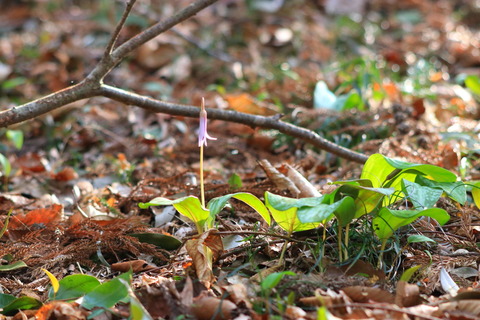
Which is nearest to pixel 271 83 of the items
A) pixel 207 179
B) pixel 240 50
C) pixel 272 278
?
pixel 240 50

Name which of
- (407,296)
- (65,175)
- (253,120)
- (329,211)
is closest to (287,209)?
(329,211)

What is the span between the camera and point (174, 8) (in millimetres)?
5395

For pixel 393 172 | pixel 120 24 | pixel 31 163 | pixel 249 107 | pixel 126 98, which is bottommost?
pixel 31 163

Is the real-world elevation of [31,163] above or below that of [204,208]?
below

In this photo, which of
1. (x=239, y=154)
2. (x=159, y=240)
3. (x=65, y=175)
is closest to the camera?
(x=159, y=240)

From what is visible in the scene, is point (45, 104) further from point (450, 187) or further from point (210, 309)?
point (450, 187)

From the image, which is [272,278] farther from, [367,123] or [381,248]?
[367,123]

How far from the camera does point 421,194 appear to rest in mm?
1552

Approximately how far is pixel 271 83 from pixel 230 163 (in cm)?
114

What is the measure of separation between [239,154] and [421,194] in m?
1.55

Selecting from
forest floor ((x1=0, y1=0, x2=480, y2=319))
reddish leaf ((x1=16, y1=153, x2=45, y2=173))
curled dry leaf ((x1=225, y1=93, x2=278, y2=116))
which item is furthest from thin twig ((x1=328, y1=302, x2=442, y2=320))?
reddish leaf ((x1=16, y1=153, x2=45, y2=173))

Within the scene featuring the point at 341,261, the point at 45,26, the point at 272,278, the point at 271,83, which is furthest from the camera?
the point at 45,26

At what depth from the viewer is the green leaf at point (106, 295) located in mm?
1425

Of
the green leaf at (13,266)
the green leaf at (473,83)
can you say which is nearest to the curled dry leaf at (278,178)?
the green leaf at (13,266)
